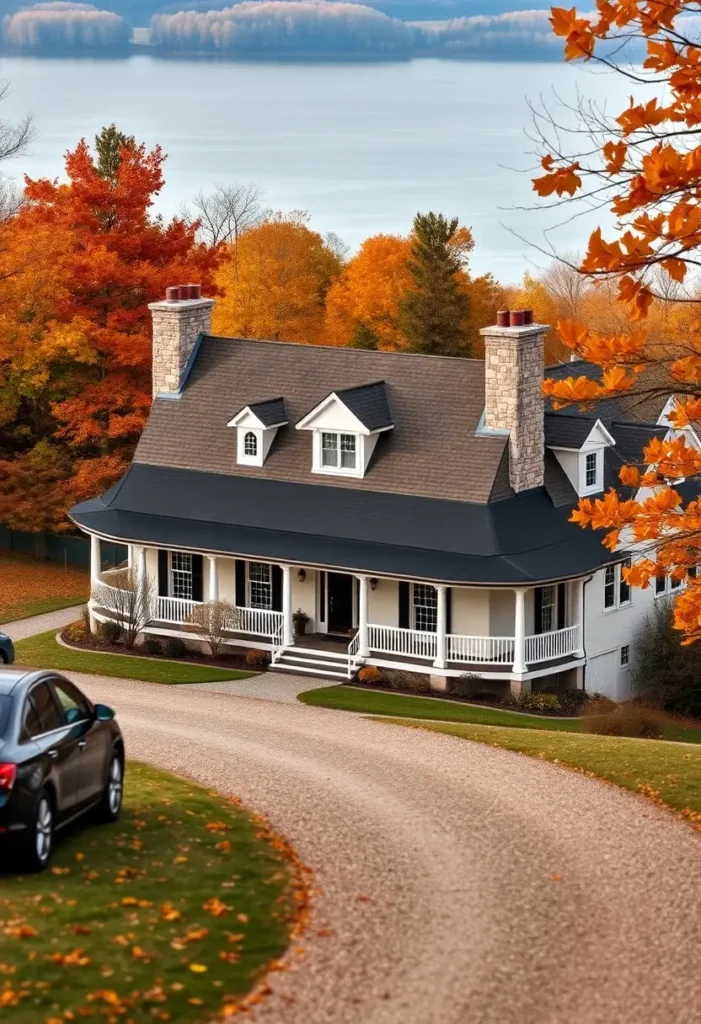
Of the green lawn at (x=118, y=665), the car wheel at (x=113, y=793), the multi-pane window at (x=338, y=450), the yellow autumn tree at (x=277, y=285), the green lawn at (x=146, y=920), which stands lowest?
the green lawn at (x=118, y=665)

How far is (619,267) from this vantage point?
10.1m

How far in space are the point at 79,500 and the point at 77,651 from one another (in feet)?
37.0

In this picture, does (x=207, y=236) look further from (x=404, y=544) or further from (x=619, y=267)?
(x=619, y=267)

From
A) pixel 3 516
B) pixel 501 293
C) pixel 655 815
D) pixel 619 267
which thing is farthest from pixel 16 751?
pixel 501 293

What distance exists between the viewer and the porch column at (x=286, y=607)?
35594 mm

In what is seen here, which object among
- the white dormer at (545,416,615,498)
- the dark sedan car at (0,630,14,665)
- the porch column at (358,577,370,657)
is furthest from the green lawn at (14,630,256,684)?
the white dormer at (545,416,615,498)

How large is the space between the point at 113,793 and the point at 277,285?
55.6 m

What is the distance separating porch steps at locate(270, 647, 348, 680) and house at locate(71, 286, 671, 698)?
4cm

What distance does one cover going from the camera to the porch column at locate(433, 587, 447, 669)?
111ft

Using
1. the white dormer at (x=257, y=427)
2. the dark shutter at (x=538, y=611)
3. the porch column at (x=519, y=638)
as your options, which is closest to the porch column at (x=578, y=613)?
the dark shutter at (x=538, y=611)

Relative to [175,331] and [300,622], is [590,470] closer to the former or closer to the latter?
[300,622]

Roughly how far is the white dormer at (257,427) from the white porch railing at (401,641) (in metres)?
5.36

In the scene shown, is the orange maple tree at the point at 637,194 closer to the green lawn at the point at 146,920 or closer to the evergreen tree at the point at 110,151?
the green lawn at the point at 146,920

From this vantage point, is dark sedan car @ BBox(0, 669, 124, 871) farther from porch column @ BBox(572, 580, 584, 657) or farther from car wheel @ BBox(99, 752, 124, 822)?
porch column @ BBox(572, 580, 584, 657)
